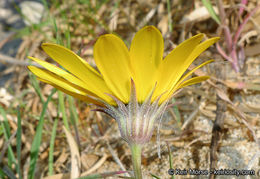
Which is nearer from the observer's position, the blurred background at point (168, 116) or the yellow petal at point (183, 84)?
the yellow petal at point (183, 84)

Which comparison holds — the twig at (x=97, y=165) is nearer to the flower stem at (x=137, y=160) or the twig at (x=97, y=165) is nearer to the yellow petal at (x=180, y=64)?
the flower stem at (x=137, y=160)

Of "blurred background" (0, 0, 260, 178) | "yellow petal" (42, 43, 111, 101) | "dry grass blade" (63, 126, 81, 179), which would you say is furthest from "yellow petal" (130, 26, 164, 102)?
"dry grass blade" (63, 126, 81, 179)

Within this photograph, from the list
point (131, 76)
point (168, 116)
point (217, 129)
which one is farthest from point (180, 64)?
point (168, 116)

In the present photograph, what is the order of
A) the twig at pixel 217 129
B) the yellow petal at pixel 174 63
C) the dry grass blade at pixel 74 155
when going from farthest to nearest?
the dry grass blade at pixel 74 155 → the twig at pixel 217 129 → the yellow petal at pixel 174 63

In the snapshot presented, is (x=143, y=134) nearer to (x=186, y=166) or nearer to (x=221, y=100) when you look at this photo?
(x=186, y=166)

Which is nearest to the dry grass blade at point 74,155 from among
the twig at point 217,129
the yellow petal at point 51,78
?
the yellow petal at point 51,78

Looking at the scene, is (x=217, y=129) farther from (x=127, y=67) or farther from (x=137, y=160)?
(x=127, y=67)

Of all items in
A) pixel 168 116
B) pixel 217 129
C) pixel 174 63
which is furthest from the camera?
pixel 168 116
